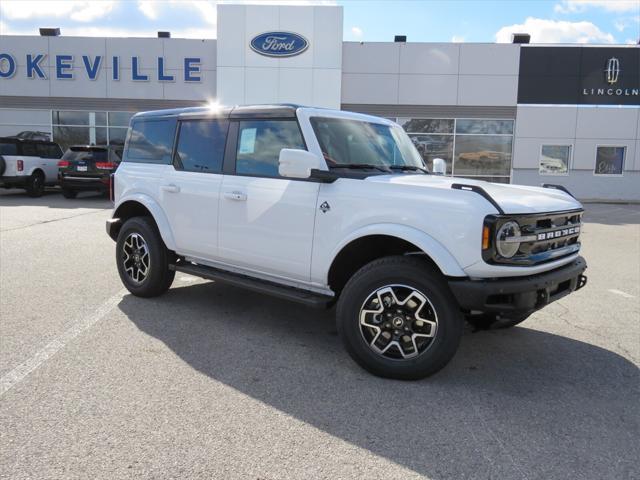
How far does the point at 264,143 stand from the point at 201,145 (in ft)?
2.78

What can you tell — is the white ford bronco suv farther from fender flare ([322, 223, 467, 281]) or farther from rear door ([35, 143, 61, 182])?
rear door ([35, 143, 61, 182])

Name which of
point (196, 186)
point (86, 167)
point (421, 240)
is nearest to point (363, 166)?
point (421, 240)

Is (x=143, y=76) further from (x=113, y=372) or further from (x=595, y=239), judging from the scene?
(x=113, y=372)

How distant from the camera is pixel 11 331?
4.57m

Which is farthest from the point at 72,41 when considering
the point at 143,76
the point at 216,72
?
the point at 216,72

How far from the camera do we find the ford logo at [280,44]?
2162 centimetres

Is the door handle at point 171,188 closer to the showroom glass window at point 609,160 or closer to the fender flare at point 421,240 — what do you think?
Answer: the fender flare at point 421,240

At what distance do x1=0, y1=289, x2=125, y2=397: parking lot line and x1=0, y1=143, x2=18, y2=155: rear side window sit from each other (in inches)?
549

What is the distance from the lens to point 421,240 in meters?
3.59

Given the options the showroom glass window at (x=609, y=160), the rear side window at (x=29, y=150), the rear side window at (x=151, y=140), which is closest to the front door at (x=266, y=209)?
the rear side window at (x=151, y=140)

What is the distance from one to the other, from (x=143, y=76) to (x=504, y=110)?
15.0 m

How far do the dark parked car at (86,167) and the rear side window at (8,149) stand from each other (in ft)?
5.21

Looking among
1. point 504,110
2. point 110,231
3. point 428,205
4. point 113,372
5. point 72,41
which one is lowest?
point 113,372

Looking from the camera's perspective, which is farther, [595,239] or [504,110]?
[504,110]
